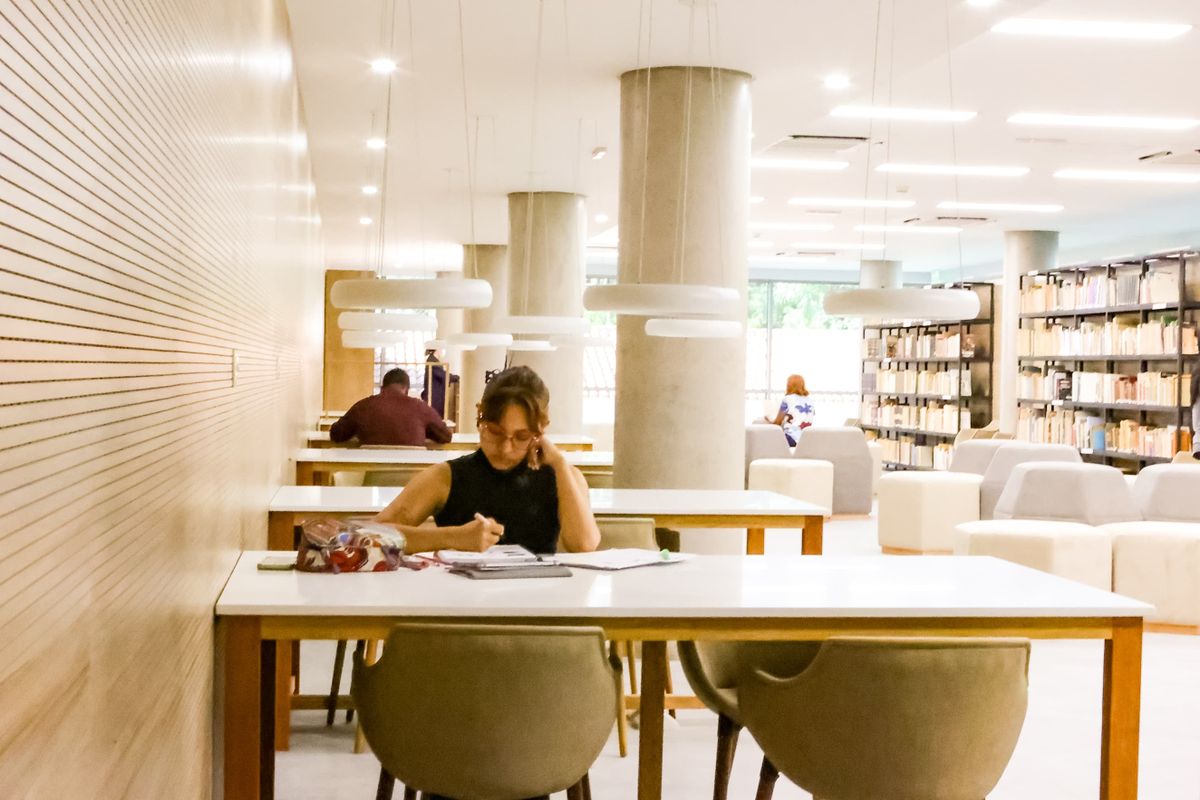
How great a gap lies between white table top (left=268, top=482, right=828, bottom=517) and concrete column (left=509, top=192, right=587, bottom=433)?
6.72 metres

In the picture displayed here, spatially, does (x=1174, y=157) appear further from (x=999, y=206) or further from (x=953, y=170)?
(x=999, y=206)

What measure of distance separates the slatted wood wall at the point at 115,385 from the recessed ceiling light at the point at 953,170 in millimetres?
8723

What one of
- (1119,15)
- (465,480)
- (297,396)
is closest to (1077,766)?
(465,480)

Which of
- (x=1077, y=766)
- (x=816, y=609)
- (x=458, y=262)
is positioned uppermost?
(x=458, y=262)

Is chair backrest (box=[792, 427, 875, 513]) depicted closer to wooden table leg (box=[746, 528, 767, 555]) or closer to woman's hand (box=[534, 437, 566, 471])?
wooden table leg (box=[746, 528, 767, 555])

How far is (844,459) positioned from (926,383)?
497cm

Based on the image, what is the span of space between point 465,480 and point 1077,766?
2.45m

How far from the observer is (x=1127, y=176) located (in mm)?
12148

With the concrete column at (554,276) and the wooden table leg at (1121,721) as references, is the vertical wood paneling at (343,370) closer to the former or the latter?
the concrete column at (554,276)

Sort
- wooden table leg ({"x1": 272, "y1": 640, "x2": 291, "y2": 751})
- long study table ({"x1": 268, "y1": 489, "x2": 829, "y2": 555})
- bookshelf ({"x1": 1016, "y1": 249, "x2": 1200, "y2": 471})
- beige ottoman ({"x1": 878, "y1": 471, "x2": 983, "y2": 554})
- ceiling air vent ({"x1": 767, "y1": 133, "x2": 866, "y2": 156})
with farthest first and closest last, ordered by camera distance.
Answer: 1. bookshelf ({"x1": 1016, "y1": 249, "x2": 1200, "y2": 471})
2. ceiling air vent ({"x1": 767, "y1": 133, "x2": 866, "y2": 156})
3. beige ottoman ({"x1": 878, "y1": 471, "x2": 983, "y2": 554})
4. long study table ({"x1": 268, "y1": 489, "x2": 829, "y2": 555})
5. wooden table leg ({"x1": 272, "y1": 640, "x2": 291, "y2": 751})

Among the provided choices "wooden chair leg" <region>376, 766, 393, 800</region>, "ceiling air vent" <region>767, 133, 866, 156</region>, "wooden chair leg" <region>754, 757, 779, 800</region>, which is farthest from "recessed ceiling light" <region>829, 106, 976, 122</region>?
"wooden chair leg" <region>376, 766, 393, 800</region>

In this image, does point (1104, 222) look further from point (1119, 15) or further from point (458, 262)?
point (458, 262)

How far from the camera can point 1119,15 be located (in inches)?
278

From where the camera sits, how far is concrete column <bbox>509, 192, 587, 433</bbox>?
1279 cm
